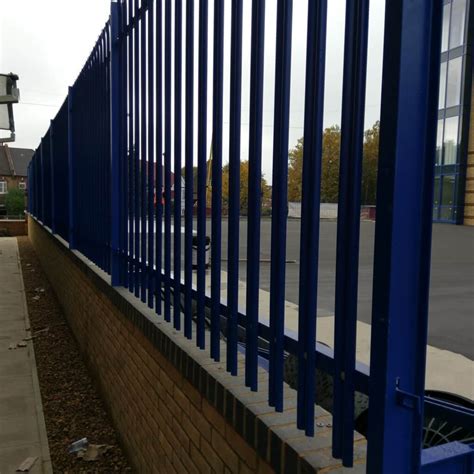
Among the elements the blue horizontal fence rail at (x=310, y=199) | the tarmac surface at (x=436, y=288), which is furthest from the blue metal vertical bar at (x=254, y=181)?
the tarmac surface at (x=436, y=288)

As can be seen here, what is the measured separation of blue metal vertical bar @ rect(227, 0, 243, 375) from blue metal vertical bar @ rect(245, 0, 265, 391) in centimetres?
14

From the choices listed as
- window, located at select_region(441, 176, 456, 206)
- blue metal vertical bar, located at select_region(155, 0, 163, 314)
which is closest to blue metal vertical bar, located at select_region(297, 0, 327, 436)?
blue metal vertical bar, located at select_region(155, 0, 163, 314)

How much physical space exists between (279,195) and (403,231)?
1.84 feet

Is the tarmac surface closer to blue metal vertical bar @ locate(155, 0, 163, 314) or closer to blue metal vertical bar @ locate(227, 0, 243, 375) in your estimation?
blue metal vertical bar @ locate(227, 0, 243, 375)

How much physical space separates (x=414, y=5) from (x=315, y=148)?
0.48 metres

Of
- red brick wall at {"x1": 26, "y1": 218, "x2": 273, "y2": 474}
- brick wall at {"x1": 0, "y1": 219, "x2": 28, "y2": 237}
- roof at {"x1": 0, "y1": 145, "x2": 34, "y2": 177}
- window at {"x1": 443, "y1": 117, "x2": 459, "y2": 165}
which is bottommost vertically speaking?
brick wall at {"x1": 0, "y1": 219, "x2": 28, "y2": 237}

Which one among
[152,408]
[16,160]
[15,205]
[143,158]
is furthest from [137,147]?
[16,160]

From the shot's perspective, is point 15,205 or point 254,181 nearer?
point 254,181

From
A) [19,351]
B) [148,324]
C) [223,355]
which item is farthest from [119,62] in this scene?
[19,351]

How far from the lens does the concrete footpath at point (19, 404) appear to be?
12.1 ft

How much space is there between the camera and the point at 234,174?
6.88 feet

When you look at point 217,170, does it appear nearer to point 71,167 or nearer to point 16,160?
point 71,167

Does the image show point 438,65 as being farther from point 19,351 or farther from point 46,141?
point 46,141

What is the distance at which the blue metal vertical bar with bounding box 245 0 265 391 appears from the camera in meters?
1.85
